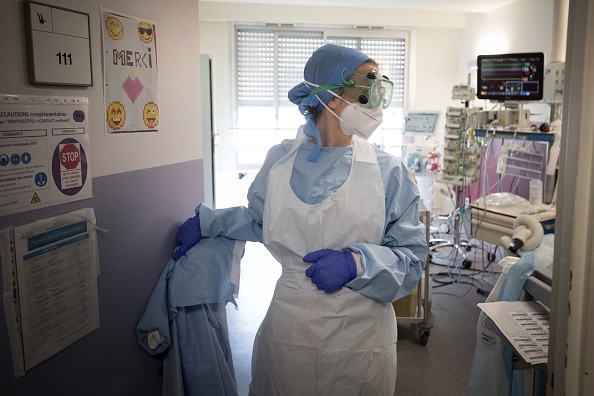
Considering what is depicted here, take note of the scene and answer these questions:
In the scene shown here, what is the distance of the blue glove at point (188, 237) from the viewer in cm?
186

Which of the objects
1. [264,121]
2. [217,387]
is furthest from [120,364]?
[264,121]

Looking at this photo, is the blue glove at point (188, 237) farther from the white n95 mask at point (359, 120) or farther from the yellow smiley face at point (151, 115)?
the white n95 mask at point (359, 120)

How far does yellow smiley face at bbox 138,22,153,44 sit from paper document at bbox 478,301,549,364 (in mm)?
1243

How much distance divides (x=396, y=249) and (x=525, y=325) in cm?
40

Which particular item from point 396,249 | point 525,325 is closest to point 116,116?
point 396,249

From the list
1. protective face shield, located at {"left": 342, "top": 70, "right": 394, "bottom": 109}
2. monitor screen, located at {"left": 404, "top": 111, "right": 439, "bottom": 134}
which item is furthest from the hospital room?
monitor screen, located at {"left": 404, "top": 111, "right": 439, "bottom": 134}

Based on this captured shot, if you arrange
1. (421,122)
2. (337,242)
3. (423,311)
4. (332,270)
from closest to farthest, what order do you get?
(332,270), (337,242), (423,311), (421,122)

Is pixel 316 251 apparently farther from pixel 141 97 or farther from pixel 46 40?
pixel 46 40

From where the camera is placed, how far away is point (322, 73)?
64.6 inches

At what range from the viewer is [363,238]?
1.54m

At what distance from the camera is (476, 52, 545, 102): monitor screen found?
138 inches

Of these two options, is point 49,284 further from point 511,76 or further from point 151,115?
point 511,76

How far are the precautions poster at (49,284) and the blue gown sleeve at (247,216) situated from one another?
440 millimetres

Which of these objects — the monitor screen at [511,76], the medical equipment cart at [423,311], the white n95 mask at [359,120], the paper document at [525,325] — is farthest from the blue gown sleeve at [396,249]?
the monitor screen at [511,76]
